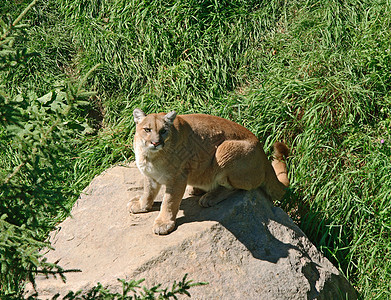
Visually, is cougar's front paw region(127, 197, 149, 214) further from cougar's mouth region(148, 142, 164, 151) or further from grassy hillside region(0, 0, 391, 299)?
grassy hillside region(0, 0, 391, 299)

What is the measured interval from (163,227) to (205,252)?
1.59 ft

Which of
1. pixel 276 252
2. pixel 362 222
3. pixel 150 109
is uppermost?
pixel 150 109

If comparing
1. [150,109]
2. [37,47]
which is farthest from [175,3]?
[37,47]

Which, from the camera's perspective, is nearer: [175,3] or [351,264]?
[351,264]

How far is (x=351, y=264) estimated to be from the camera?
572cm

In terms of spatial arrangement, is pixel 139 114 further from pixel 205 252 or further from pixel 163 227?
pixel 205 252

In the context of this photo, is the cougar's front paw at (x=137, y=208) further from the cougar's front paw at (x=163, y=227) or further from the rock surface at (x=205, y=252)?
the cougar's front paw at (x=163, y=227)

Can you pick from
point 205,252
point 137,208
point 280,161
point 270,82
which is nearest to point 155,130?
point 137,208

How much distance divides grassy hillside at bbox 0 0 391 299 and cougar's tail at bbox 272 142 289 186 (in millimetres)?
173

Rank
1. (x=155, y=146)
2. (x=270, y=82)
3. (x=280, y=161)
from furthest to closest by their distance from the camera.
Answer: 1. (x=270, y=82)
2. (x=280, y=161)
3. (x=155, y=146)

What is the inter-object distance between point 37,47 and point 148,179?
155 inches

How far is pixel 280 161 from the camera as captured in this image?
239 inches

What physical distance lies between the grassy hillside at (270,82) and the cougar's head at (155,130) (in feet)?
5.58

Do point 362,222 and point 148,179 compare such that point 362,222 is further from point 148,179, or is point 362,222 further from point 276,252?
point 148,179
